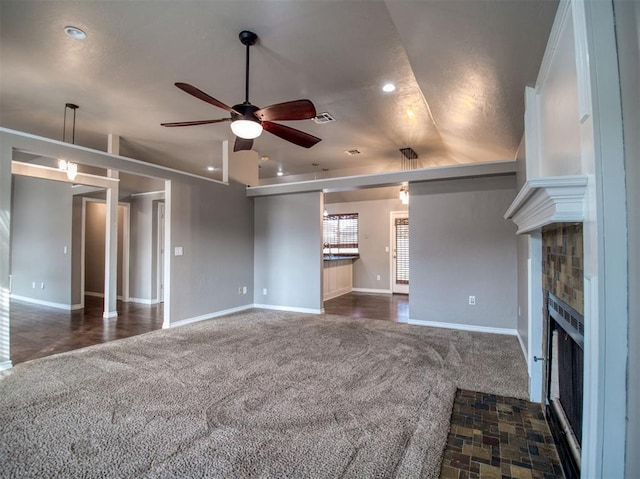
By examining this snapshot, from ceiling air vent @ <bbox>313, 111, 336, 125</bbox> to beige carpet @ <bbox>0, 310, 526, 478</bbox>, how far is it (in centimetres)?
291

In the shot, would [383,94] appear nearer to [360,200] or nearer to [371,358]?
[371,358]

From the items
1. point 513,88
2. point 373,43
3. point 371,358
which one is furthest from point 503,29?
point 371,358

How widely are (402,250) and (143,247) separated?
576 centimetres

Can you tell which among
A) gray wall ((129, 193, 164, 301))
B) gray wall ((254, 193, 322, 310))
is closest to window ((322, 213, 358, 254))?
gray wall ((254, 193, 322, 310))

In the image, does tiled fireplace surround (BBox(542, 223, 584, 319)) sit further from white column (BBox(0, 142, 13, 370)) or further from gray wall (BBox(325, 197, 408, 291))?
gray wall (BBox(325, 197, 408, 291))

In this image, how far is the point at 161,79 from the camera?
3.45 meters

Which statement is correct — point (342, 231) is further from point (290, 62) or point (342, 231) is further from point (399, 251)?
point (290, 62)

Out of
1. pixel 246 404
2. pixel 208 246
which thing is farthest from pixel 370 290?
pixel 246 404

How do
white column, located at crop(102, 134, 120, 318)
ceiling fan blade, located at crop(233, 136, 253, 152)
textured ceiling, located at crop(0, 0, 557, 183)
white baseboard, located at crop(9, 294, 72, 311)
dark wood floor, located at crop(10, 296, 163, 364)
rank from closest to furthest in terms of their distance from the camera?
1. textured ceiling, located at crop(0, 0, 557, 183)
2. ceiling fan blade, located at crop(233, 136, 253, 152)
3. dark wood floor, located at crop(10, 296, 163, 364)
4. white column, located at crop(102, 134, 120, 318)
5. white baseboard, located at crop(9, 294, 72, 311)

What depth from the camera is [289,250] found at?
19.3 ft

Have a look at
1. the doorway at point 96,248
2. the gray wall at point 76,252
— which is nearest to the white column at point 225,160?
the gray wall at point 76,252

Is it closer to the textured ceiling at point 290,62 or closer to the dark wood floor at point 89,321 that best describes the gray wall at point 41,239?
the dark wood floor at point 89,321

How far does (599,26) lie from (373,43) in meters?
2.14

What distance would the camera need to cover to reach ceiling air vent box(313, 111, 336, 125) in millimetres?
4350
